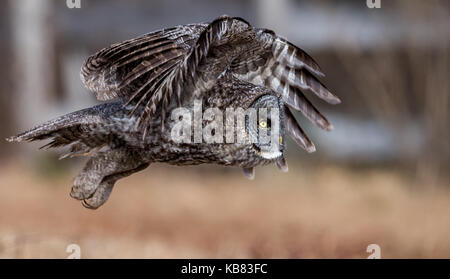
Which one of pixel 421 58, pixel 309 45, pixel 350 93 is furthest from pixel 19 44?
pixel 421 58

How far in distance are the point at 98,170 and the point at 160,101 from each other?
1.20 feet

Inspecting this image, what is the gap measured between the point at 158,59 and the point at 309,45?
331cm

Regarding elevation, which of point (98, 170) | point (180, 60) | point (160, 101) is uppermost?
point (180, 60)

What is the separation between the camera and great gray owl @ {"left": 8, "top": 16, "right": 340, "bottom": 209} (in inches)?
75.1

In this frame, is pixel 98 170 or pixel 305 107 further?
pixel 305 107

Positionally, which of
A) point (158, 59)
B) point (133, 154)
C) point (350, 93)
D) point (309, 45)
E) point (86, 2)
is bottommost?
point (133, 154)

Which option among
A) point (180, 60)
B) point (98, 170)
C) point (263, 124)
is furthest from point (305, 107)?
point (98, 170)

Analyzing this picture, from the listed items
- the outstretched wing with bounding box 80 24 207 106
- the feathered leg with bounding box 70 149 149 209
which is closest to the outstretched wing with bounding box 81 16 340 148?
the outstretched wing with bounding box 80 24 207 106

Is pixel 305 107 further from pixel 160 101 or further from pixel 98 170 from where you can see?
pixel 98 170

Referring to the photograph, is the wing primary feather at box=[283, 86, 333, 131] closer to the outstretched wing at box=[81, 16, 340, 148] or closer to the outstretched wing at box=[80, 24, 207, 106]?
the outstretched wing at box=[81, 16, 340, 148]

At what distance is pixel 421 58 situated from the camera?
4867mm

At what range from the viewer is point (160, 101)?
195cm

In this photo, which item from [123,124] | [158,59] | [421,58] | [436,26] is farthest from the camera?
[421,58]

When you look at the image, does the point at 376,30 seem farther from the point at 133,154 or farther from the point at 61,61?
the point at 133,154
